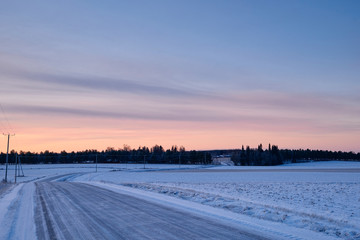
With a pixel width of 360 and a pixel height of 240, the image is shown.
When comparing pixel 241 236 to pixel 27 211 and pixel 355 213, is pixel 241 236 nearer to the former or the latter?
pixel 355 213

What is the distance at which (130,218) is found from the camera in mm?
12414

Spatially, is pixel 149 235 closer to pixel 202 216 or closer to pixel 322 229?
pixel 202 216

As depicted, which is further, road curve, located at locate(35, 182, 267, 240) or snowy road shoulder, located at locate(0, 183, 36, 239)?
snowy road shoulder, located at locate(0, 183, 36, 239)

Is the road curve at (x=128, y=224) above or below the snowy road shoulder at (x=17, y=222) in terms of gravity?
above

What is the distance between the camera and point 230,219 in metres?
12.1

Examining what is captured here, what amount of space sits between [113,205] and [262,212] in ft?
23.5

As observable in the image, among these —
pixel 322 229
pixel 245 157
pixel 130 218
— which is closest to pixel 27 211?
pixel 130 218

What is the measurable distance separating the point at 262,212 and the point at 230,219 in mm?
2337

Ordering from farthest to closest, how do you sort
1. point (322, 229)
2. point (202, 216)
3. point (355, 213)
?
1. point (355, 213)
2. point (202, 216)
3. point (322, 229)

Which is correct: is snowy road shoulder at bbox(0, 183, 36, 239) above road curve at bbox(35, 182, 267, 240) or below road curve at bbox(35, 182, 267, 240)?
below

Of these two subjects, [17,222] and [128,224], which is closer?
[128,224]

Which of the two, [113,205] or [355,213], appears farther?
[113,205]

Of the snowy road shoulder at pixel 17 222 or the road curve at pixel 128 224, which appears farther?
the snowy road shoulder at pixel 17 222

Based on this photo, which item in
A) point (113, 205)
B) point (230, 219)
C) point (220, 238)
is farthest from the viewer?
point (113, 205)
